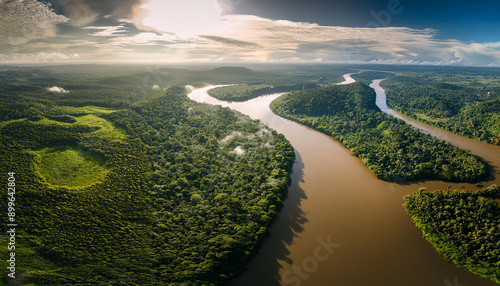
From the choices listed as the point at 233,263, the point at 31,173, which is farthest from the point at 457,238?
the point at 31,173

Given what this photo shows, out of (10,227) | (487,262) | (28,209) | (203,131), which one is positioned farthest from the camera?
(203,131)

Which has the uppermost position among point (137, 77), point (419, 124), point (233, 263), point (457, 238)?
point (137, 77)

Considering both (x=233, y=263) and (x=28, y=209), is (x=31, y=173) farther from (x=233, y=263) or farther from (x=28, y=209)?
(x=233, y=263)

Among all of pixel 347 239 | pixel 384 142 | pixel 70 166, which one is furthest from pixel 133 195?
pixel 384 142

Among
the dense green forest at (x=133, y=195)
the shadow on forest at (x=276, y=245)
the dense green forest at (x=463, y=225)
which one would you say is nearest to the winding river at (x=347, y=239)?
the shadow on forest at (x=276, y=245)

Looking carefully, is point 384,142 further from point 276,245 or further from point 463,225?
point 276,245

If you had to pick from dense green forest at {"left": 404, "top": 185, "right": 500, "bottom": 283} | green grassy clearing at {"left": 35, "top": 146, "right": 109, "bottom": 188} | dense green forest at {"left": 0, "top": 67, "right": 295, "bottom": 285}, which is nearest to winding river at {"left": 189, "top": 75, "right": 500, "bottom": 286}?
dense green forest at {"left": 404, "top": 185, "right": 500, "bottom": 283}

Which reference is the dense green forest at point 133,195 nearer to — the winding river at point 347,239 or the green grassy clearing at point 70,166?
the green grassy clearing at point 70,166
